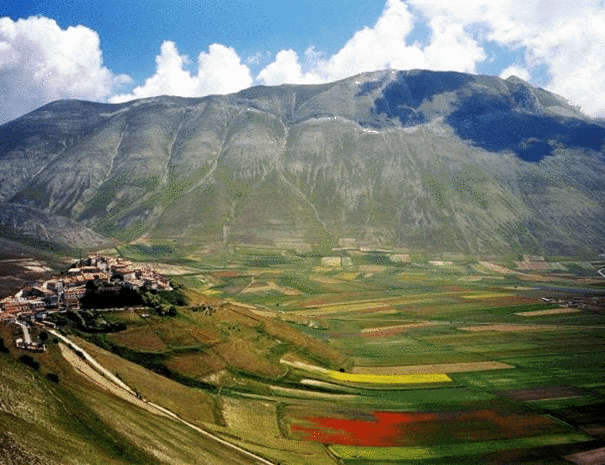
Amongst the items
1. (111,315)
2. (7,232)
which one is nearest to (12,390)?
(111,315)

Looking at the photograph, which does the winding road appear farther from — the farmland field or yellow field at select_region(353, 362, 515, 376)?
yellow field at select_region(353, 362, 515, 376)

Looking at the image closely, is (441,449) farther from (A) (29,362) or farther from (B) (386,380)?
(A) (29,362)

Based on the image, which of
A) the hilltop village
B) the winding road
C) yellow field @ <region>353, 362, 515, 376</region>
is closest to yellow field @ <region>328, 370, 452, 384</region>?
yellow field @ <region>353, 362, 515, 376</region>

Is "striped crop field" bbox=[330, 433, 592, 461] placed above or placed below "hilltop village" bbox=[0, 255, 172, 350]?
below

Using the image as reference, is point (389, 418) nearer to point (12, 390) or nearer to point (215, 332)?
point (215, 332)

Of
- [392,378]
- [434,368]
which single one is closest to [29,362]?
[392,378]

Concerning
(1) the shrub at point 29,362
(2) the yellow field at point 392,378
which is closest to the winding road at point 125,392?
(1) the shrub at point 29,362
